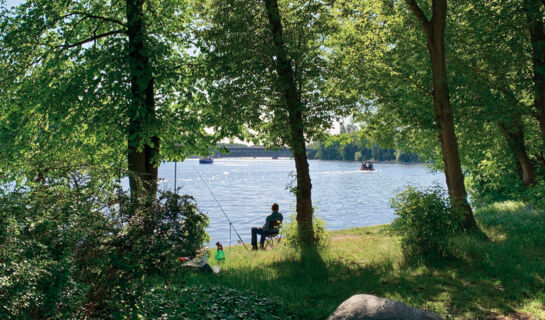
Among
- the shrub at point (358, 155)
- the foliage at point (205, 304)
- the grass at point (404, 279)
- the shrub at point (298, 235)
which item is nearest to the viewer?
the foliage at point (205, 304)

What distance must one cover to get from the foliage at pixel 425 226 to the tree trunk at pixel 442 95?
185 cm

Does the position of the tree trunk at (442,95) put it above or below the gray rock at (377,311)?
above

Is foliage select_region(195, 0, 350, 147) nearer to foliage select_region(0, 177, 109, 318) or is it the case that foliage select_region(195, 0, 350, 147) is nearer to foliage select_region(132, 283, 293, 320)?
foliage select_region(132, 283, 293, 320)

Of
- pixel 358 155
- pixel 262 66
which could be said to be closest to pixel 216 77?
pixel 262 66

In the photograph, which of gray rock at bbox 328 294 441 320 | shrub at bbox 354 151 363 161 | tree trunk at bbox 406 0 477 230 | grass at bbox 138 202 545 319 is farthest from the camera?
shrub at bbox 354 151 363 161

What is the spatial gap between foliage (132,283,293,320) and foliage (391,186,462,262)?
137 inches

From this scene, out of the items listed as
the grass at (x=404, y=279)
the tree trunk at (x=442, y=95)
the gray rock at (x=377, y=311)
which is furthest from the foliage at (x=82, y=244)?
the tree trunk at (x=442, y=95)

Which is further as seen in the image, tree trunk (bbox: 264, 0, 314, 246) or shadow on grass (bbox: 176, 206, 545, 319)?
tree trunk (bbox: 264, 0, 314, 246)

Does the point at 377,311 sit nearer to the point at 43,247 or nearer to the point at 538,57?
the point at 43,247

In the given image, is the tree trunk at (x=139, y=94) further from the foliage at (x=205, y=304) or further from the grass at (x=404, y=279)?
the foliage at (x=205, y=304)

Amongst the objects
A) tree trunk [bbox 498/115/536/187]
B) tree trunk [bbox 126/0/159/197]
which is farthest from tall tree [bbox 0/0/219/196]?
tree trunk [bbox 498/115/536/187]

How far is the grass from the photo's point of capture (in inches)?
238

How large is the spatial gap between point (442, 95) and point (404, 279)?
5272 mm

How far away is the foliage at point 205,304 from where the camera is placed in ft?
17.1
